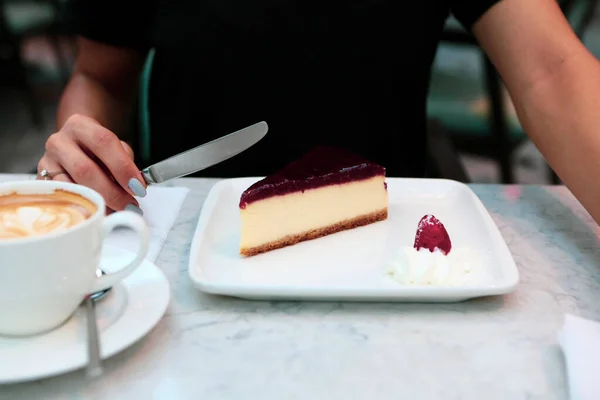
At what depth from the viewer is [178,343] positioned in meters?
0.62

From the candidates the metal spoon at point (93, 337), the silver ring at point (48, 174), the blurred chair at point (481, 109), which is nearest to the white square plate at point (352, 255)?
the metal spoon at point (93, 337)

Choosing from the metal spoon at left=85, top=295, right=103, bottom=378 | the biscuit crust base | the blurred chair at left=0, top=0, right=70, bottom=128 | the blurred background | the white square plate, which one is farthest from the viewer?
the blurred chair at left=0, top=0, right=70, bottom=128

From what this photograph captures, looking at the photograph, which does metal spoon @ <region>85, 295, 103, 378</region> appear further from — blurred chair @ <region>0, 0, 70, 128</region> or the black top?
blurred chair @ <region>0, 0, 70, 128</region>

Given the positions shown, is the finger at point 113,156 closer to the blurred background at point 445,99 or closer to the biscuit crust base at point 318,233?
the biscuit crust base at point 318,233

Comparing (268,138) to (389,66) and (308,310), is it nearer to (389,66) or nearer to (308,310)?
(389,66)

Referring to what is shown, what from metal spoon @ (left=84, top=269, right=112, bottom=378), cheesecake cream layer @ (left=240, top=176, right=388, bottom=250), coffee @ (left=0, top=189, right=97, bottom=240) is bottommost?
cheesecake cream layer @ (left=240, top=176, right=388, bottom=250)

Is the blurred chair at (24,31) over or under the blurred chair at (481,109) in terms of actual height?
over

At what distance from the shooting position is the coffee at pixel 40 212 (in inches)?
23.4

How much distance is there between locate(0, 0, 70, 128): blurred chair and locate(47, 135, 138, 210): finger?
2514 mm

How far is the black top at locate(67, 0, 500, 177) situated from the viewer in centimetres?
116

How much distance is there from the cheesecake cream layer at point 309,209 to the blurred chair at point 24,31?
265 centimetres

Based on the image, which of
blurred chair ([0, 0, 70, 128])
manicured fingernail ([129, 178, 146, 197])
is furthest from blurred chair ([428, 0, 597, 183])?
blurred chair ([0, 0, 70, 128])

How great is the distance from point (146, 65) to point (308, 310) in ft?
2.76

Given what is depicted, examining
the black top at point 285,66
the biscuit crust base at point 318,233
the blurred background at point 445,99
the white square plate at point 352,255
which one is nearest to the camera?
the white square plate at point 352,255
